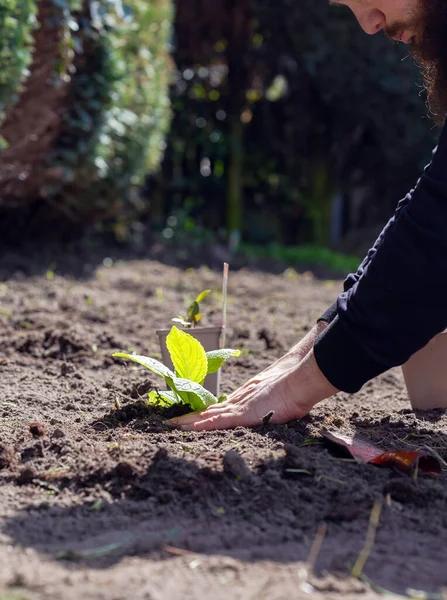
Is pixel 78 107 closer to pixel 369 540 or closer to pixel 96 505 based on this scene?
pixel 96 505

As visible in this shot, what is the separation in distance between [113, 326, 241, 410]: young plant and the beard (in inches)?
41.1

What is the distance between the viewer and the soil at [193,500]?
1506 millimetres

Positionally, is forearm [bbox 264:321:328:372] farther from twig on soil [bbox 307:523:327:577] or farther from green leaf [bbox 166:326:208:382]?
twig on soil [bbox 307:523:327:577]

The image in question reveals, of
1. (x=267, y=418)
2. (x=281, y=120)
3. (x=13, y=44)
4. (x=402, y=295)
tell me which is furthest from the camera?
(x=281, y=120)

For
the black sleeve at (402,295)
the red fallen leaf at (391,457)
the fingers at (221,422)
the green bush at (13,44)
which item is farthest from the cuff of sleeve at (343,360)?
the green bush at (13,44)

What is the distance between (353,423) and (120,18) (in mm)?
3967

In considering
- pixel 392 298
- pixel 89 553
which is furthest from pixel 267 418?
pixel 89 553

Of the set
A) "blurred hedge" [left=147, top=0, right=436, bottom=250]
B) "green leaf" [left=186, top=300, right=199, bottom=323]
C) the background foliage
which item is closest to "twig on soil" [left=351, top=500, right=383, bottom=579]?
"green leaf" [left=186, top=300, right=199, bottom=323]

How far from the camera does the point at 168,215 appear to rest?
8352mm

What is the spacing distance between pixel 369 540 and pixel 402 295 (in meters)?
0.64

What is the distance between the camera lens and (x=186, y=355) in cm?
238

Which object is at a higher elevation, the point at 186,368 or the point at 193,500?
the point at 186,368

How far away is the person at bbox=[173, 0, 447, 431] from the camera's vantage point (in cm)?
198

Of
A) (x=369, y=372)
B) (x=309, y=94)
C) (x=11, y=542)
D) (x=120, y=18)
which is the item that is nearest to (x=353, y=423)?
(x=369, y=372)
